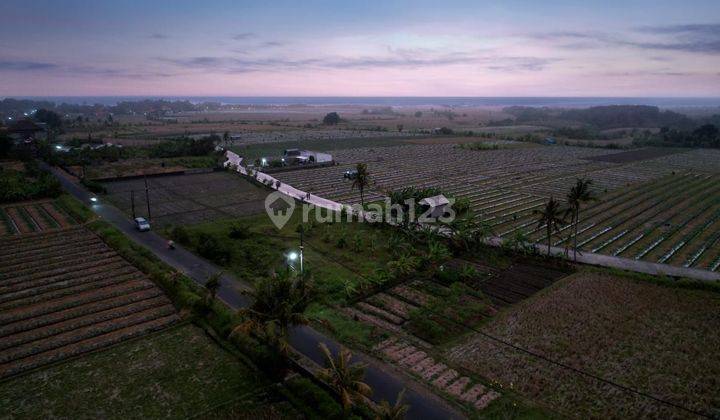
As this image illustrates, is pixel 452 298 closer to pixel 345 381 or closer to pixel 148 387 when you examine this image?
pixel 345 381

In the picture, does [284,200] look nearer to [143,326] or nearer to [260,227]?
[260,227]

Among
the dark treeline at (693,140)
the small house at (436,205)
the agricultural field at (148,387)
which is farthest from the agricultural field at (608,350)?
the dark treeline at (693,140)

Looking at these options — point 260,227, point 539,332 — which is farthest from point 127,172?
point 539,332

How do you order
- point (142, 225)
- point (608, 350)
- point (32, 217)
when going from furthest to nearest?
1. point (32, 217)
2. point (142, 225)
3. point (608, 350)

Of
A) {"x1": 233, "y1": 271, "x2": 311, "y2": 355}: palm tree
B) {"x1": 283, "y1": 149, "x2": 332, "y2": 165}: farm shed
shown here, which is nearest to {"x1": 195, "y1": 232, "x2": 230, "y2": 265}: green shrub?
{"x1": 233, "y1": 271, "x2": 311, "y2": 355}: palm tree

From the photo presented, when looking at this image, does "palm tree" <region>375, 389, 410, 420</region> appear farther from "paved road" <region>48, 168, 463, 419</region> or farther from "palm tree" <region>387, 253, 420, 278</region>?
"palm tree" <region>387, 253, 420, 278</region>

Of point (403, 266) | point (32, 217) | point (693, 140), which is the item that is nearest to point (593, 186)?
point (403, 266)
